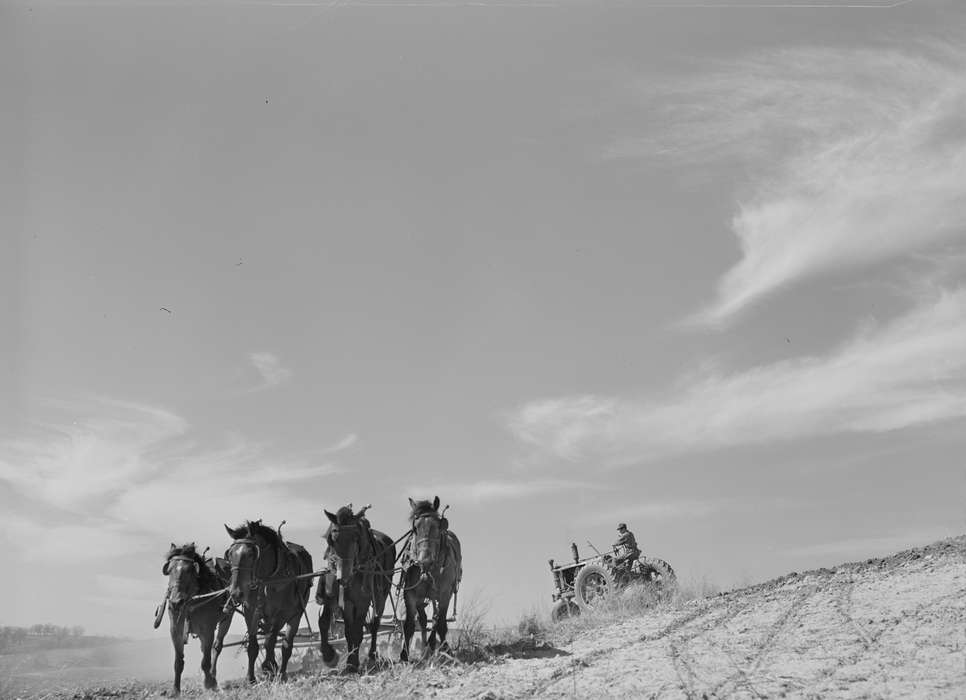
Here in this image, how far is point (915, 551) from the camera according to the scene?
1608 cm

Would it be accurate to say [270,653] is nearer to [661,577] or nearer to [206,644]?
[206,644]

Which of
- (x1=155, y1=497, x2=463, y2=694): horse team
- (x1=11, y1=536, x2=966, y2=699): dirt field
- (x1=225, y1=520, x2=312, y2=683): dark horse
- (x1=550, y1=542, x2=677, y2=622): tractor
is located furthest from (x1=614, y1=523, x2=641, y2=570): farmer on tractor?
(x1=225, y1=520, x2=312, y2=683): dark horse

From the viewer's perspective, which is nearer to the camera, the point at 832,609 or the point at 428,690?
the point at 428,690

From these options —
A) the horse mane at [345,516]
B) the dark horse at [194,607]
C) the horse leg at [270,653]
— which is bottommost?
the horse leg at [270,653]

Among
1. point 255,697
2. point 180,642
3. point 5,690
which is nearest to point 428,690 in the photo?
point 255,697

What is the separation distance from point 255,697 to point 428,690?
2747mm

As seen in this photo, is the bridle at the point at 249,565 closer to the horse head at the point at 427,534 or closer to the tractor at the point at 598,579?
the horse head at the point at 427,534

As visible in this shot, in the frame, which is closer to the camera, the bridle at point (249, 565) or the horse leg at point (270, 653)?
the bridle at point (249, 565)

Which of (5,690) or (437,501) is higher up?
(437,501)

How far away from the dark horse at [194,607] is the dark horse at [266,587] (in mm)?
768

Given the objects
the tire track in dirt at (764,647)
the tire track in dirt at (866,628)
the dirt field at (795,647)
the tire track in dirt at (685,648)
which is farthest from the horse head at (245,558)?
the tire track in dirt at (866,628)

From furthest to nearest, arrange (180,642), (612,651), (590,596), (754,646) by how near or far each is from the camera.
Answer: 1. (590,596)
2. (180,642)
3. (612,651)
4. (754,646)

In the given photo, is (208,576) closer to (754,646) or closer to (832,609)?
(754,646)

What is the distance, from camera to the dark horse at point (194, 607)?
14094 mm
